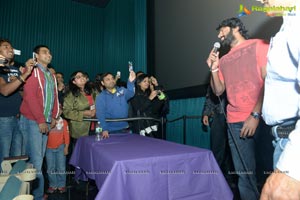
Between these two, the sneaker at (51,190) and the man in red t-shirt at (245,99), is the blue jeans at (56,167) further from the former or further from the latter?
the man in red t-shirt at (245,99)

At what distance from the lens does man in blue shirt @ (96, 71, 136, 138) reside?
8.72 feet

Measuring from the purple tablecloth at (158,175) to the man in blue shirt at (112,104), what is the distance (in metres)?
1.12

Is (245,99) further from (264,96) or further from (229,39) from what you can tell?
(264,96)

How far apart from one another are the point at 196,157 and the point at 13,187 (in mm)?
1014

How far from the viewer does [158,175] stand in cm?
127

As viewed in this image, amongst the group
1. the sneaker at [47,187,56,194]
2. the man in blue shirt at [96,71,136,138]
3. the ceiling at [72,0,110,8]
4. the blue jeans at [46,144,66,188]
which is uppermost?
the ceiling at [72,0,110,8]

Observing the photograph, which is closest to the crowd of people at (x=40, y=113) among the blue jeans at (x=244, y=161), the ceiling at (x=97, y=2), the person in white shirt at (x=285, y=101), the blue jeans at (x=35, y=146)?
the blue jeans at (x=35, y=146)

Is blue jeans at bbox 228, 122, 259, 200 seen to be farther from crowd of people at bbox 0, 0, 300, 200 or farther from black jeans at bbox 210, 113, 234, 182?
black jeans at bbox 210, 113, 234, 182

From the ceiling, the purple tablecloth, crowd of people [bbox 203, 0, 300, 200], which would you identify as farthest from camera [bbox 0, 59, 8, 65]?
the ceiling

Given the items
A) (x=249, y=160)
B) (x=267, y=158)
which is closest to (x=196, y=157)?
(x=249, y=160)

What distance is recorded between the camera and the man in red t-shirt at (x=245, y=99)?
1469 mm

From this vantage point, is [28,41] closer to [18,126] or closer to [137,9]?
[137,9]

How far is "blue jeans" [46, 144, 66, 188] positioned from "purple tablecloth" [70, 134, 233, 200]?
4.27ft

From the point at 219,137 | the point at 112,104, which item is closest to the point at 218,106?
the point at 219,137
